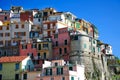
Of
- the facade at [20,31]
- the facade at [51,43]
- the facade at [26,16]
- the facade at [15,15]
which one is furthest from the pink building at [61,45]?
the facade at [15,15]

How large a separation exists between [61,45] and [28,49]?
7.66 m

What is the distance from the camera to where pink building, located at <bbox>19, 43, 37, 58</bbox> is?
262 ft

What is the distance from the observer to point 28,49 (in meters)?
80.5

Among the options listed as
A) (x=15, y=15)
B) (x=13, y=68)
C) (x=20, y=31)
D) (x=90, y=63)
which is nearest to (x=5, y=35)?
(x=20, y=31)

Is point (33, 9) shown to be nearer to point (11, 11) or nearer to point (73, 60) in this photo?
point (11, 11)

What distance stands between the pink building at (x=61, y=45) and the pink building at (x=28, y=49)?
4497mm

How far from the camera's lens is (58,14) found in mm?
92688

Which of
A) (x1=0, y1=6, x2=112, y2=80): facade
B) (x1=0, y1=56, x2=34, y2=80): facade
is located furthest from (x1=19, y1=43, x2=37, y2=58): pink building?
(x1=0, y1=56, x2=34, y2=80): facade

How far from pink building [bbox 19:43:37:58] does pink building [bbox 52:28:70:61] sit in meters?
4.50

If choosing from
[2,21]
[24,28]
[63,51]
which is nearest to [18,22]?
[24,28]

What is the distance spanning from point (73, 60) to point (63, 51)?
3.30 metres

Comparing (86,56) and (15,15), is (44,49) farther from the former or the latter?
(15,15)

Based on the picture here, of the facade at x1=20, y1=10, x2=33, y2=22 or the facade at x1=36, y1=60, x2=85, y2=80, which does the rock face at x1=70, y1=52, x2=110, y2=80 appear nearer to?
the facade at x1=36, y1=60, x2=85, y2=80

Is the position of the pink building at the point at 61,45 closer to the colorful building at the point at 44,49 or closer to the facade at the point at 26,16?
the colorful building at the point at 44,49
